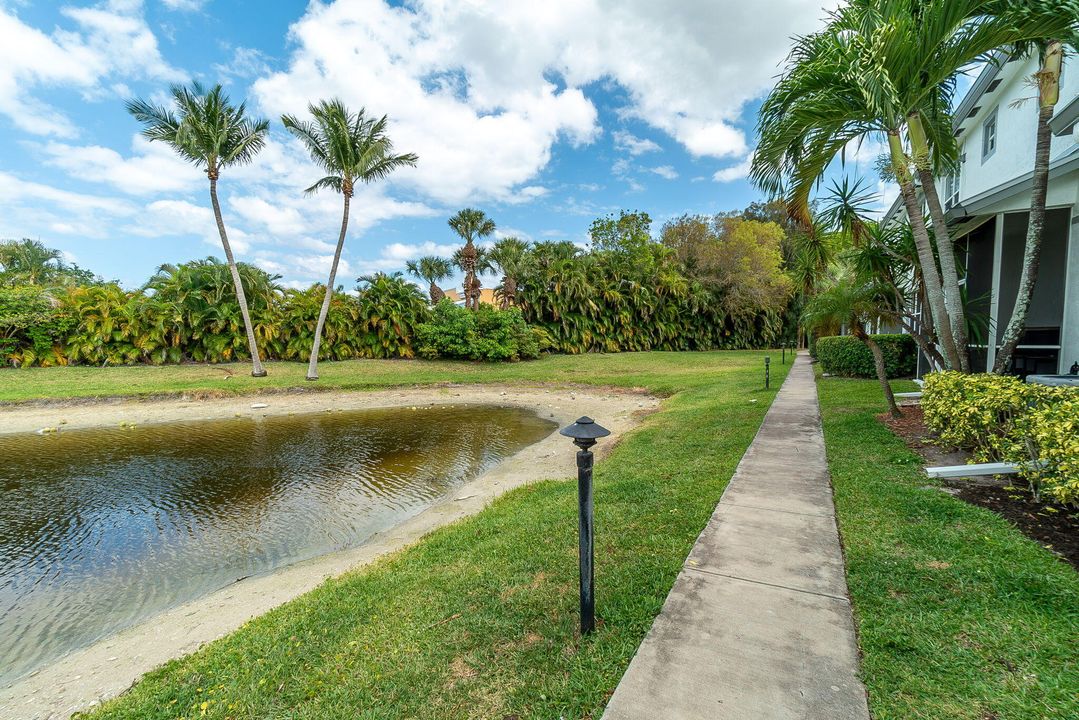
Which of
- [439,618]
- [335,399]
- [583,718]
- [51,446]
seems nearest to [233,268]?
[335,399]

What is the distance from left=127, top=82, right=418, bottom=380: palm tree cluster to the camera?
14539mm

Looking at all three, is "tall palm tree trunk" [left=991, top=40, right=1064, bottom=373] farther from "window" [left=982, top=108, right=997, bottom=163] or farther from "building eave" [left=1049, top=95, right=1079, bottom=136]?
"window" [left=982, top=108, right=997, bottom=163]

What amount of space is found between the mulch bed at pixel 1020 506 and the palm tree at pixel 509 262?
22513 mm

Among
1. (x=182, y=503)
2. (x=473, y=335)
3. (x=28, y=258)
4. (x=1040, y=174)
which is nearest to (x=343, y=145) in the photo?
(x=473, y=335)

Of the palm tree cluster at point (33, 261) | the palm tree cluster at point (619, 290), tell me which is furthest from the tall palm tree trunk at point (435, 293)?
the palm tree cluster at point (33, 261)

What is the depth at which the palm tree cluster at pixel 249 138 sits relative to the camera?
14.5 m

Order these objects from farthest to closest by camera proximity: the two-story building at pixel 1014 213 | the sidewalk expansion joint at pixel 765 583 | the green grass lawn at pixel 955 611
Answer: the two-story building at pixel 1014 213 → the sidewalk expansion joint at pixel 765 583 → the green grass lawn at pixel 955 611

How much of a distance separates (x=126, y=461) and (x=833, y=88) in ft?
40.0

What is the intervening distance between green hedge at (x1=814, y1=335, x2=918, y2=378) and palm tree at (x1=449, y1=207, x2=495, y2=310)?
62.1 ft

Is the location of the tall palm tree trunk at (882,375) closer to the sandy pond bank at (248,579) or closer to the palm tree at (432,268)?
the sandy pond bank at (248,579)

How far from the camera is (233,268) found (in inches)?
650

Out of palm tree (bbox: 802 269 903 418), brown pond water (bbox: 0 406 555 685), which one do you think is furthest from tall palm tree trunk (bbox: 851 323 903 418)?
brown pond water (bbox: 0 406 555 685)

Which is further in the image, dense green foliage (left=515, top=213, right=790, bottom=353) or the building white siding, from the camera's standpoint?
dense green foliage (left=515, top=213, right=790, bottom=353)

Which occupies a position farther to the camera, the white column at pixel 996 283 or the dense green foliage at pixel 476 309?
the dense green foliage at pixel 476 309
